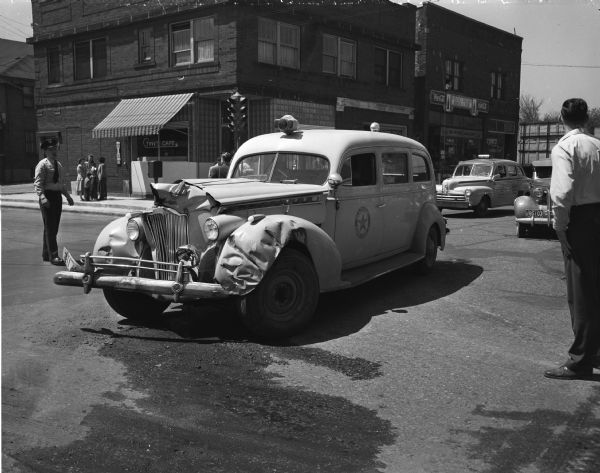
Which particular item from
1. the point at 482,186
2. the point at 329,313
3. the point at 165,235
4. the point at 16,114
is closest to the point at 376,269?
the point at 329,313

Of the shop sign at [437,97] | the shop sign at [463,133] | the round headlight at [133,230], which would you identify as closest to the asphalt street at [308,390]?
the round headlight at [133,230]

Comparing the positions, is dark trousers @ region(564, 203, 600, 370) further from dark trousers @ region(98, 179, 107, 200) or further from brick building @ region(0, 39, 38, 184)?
brick building @ region(0, 39, 38, 184)

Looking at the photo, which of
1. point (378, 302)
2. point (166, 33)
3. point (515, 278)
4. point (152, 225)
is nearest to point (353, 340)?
point (378, 302)

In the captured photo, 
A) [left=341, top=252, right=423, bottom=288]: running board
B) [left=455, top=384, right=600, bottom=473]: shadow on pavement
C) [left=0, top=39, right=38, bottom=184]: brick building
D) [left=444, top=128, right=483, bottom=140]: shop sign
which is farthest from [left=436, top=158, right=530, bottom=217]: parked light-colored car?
[left=0, top=39, right=38, bottom=184]: brick building

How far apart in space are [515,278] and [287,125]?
3887mm

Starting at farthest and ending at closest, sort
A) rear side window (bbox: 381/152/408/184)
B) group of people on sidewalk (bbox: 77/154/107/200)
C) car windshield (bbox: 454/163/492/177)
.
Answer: group of people on sidewalk (bbox: 77/154/107/200), car windshield (bbox: 454/163/492/177), rear side window (bbox: 381/152/408/184)

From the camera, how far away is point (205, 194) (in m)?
5.46

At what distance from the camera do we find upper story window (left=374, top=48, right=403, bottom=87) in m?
28.4

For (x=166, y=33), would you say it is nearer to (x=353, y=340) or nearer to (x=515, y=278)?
(x=515, y=278)

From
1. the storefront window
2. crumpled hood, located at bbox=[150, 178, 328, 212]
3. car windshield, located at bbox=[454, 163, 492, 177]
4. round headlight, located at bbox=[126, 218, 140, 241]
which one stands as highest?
the storefront window

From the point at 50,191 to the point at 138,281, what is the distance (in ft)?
16.8

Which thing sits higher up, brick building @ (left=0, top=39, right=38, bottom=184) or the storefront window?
brick building @ (left=0, top=39, right=38, bottom=184)

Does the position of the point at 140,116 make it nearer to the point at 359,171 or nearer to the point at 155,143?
the point at 155,143

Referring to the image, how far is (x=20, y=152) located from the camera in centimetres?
4156
